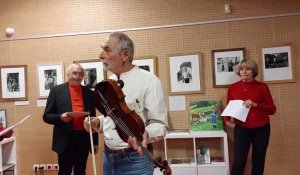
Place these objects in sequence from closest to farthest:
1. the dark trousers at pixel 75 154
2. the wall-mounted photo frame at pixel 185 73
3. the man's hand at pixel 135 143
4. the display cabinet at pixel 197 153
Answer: the man's hand at pixel 135 143, the dark trousers at pixel 75 154, the display cabinet at pixel 197 153, the wall-mounted photo frame at pixel 185 73

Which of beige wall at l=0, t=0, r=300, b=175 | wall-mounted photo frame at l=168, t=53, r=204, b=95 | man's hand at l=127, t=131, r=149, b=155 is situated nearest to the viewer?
man's hand at l=127, t=131, r=149, b=155

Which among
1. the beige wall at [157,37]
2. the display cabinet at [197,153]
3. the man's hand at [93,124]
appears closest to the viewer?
the man's hand at [93,124]

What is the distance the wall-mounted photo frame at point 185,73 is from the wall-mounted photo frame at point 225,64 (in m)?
0.18

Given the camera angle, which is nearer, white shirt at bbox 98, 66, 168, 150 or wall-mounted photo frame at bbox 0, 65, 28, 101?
white shirt at bbox 98, 66, 168, 150

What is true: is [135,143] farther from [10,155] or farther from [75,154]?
[10,155]

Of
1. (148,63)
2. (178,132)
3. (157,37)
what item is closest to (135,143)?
(178,132)

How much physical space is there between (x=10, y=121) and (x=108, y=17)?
6.46 feet

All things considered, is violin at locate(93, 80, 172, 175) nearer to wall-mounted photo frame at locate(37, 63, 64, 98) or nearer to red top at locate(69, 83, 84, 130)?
red top at locate(69, 83, 84, 130)

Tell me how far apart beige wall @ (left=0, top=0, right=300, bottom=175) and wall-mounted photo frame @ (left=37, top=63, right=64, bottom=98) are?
0.27 feet

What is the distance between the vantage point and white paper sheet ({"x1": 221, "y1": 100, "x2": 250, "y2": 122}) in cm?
296

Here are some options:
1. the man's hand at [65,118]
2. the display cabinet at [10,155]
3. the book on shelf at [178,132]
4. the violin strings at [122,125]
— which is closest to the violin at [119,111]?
the violin strings at [122,125]

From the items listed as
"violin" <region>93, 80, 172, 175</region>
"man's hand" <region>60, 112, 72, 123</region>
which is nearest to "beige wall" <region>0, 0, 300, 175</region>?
"man's hand" <region>60, 112, 72, 123</region>

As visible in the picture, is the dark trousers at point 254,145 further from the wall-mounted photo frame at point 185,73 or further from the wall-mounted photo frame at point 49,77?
the wall-mounted photo frame at point 49,77

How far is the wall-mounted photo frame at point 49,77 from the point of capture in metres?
3.91
